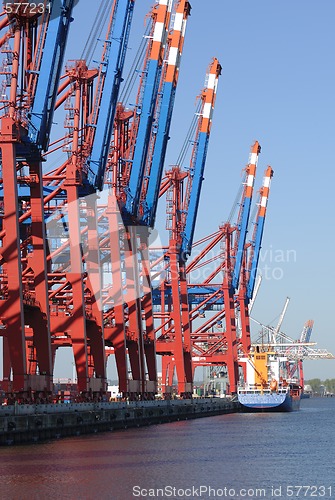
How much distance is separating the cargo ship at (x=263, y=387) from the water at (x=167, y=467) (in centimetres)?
3745

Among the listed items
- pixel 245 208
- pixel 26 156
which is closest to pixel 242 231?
pixel 245 208

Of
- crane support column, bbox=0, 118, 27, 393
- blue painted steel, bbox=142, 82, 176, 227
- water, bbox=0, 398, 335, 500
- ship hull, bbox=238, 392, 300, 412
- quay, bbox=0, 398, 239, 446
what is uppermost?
blue painted steel, bbox=142, 82, 176, 227

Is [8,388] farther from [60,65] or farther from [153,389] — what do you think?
[153,389]

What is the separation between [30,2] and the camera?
45625 millimetres

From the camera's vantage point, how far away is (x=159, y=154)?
74938 mm

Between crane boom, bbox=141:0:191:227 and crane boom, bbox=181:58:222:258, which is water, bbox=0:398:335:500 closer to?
crane boom, bbox=141:0:191:227

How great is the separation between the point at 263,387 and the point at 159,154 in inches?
965

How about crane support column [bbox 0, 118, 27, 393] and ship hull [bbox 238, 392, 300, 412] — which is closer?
crane support column [bbox 0, 118, 27, 393]

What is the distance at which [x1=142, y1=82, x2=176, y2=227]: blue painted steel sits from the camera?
238ft

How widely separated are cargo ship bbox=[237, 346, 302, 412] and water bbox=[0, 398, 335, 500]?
3745 cm

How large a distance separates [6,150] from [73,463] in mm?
15633

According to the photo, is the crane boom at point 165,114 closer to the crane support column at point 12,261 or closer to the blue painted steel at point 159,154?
the blue painted steel at point 159,154

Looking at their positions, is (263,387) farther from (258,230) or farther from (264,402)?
(258,230)

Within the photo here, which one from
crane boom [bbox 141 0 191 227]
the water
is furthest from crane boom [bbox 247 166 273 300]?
the water
